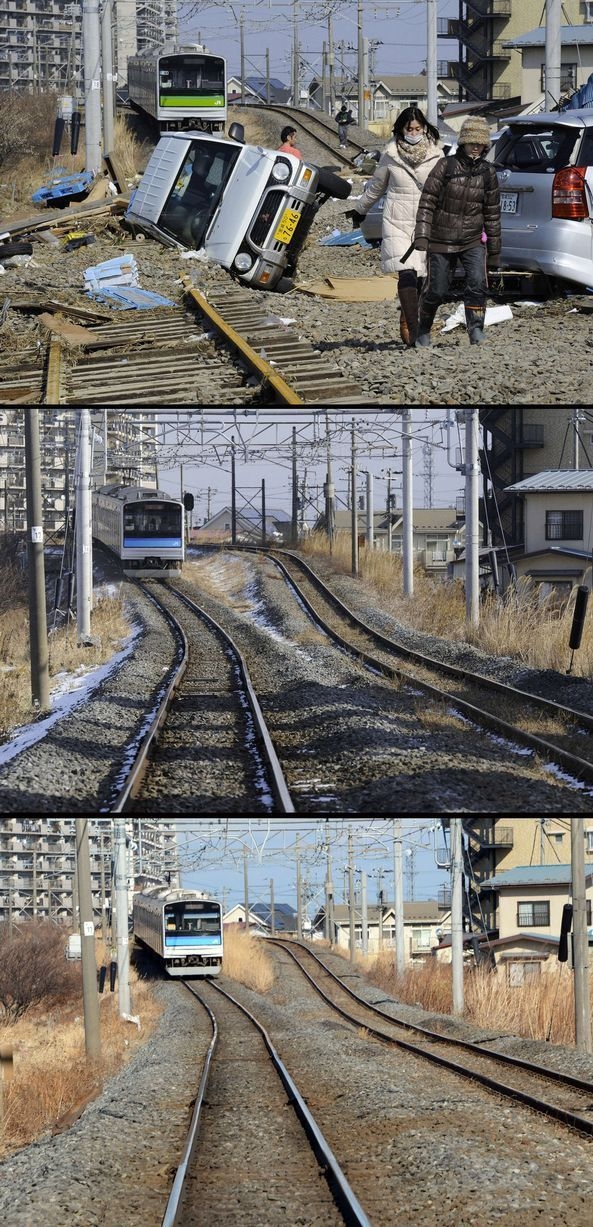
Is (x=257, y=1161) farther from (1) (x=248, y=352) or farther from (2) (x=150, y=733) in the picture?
(1) (x=248, y=352)

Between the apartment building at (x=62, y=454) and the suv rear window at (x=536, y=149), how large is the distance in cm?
450

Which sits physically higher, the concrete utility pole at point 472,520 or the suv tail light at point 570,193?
the suv tail light at point 570,193

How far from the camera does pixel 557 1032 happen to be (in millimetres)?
17672

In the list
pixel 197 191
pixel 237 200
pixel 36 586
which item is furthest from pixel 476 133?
pixel 36 586

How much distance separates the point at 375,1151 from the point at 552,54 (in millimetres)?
9614

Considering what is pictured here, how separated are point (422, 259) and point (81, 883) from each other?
38.1 feet

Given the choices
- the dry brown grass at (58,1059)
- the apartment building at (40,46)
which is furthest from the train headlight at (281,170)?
the dry brown grass at (58,1059)

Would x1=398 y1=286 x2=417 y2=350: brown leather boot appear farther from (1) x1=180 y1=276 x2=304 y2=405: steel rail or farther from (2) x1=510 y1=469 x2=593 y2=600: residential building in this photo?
(2) x1=510 y1=469 x2=593 y2=600: residential building

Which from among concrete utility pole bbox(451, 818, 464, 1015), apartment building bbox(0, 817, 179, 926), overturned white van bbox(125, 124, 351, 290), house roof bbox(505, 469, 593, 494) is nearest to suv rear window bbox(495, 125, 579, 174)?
overturned white van bbox(125, 124, 351, 290)

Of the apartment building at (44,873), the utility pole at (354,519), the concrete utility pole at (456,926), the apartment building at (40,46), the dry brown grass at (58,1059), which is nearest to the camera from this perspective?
the utility pole at (354,519)

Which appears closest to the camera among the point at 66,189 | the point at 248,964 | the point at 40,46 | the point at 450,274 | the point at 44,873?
the point at 450,274

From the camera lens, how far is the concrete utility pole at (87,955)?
55.1ft

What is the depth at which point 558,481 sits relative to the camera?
6.29 metres

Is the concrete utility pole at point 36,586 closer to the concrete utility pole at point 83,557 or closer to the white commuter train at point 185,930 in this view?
the concrete utility pole at point 83,557
